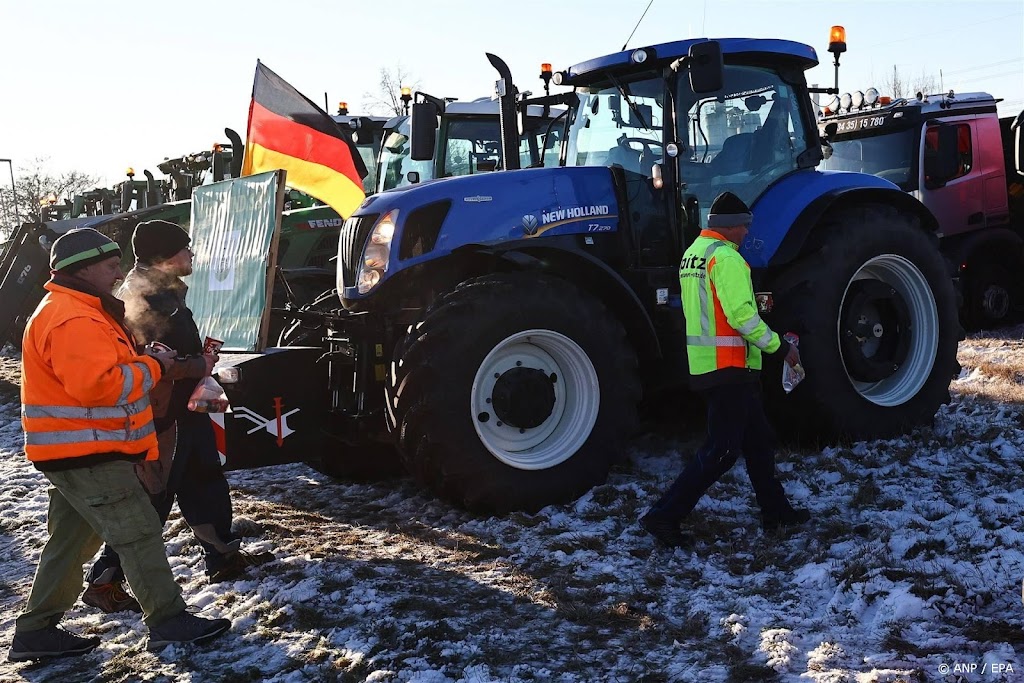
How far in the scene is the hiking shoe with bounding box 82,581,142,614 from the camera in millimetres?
4742

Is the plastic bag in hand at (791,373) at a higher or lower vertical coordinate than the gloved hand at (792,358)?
lower

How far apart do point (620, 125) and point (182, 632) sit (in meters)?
3.92

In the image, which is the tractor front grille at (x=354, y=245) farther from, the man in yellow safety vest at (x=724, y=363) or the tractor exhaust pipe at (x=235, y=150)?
the tractor exhaust pipe at (x=235, y=150)

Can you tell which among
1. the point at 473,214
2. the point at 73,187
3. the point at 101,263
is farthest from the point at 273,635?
the point at 73,187

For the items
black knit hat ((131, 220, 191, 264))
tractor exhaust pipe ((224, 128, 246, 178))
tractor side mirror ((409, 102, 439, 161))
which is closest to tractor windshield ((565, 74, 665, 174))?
tractor side mirror ((409, 102, 439, 161))

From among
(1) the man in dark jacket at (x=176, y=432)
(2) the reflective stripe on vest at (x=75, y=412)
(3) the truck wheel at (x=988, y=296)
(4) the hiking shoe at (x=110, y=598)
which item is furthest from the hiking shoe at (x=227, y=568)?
(3) the truck wheel at (x=988, y=296)

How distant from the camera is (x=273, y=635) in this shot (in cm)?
425

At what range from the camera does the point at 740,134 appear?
20.9 ft

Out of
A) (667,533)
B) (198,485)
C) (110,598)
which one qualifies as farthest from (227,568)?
(667,533)

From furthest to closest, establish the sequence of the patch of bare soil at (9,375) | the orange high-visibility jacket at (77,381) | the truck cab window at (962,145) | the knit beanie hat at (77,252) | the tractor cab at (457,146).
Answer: the patch of bare soil at (9,375) < the truck cab window at (962,145) < the tractor cab at (457,146) < the knit beanie hat at (77,252) < the orange high-visibility jacket at (77,381)

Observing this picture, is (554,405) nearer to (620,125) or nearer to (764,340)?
(764,340)

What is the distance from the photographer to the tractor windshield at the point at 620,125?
20.3ft

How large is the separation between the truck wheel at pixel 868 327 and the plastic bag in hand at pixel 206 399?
3304 mm

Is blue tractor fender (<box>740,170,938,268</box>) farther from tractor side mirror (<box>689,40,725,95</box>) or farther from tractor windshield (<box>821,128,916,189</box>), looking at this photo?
tractor windshield (<box>821,128,916,189</box>)
